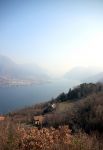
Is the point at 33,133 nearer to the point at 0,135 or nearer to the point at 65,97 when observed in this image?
the point at 0,135

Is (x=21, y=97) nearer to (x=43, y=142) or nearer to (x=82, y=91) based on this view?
(x=82, y=91)

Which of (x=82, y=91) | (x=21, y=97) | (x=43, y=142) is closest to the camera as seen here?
(x=43, y=142)

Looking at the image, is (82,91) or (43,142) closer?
(43,142)

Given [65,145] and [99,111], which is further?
[99,111]

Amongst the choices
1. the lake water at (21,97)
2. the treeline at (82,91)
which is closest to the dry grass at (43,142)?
the treeline at (82,91)

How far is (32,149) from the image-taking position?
12.2ft

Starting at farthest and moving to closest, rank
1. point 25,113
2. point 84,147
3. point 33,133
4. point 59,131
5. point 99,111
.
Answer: point 25,113
point 99,111
point 59,131
point 33,133
point 84,147

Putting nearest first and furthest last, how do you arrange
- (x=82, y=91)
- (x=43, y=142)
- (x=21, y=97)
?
1. (x=43, y=142)
2. (x=82, y=91)
3. (x=21, y=97)

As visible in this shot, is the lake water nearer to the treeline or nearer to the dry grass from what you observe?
the treeline

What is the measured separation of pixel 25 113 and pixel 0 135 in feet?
119

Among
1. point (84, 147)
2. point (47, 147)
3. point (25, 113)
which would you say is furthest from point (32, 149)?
point (25, 113)

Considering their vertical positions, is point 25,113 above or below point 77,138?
above

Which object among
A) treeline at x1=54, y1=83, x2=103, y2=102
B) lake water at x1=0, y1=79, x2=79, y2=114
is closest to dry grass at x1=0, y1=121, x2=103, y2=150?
treeline at x1=54, y1=83, x2=103, y2=102

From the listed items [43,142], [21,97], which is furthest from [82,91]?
[43,142]
